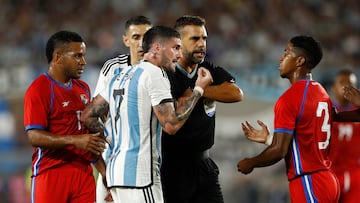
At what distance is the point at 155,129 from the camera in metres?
6.14

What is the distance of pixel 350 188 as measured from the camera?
758 cm

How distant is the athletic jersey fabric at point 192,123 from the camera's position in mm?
6816

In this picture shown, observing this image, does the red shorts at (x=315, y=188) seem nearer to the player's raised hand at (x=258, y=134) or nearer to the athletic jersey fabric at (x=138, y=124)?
the player's raised hand at (x=258, y=134)

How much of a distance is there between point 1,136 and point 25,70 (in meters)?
1.30

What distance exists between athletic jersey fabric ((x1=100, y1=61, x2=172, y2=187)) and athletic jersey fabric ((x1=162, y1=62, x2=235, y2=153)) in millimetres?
686

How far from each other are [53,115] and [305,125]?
2216mm

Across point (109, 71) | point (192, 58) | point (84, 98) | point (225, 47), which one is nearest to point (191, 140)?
point (192, 58)

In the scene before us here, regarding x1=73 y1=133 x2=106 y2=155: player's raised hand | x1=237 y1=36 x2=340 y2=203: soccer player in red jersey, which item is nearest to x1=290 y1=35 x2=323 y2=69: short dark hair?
x1=237 y1=36 x2=340 y2=203: soccer player in red jersey

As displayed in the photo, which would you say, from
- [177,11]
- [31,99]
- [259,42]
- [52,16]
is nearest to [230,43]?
[259,42]

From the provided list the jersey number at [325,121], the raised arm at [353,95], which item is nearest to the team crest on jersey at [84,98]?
the jersey number at [325,121]

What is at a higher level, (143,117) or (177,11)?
(177,11)

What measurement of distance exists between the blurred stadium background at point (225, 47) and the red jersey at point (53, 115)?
7.15 m

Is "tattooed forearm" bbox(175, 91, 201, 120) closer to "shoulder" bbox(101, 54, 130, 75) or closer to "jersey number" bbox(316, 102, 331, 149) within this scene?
"jersey number" bbox(316, 102, 331, 149)

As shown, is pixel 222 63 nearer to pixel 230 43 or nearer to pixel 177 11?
pixel 230 43
